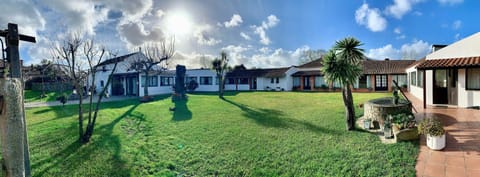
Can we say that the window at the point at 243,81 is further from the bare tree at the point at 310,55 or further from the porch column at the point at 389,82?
the porch column at the point at 389,82

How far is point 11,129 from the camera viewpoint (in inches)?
103

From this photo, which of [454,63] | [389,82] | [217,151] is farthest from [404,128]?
[389,82]

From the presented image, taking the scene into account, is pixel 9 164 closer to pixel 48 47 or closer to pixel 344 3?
pixel 48 47

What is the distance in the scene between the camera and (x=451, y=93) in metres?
11.6

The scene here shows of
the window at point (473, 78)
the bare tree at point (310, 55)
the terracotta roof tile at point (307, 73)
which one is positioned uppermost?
the bare tree at point (310, 55)

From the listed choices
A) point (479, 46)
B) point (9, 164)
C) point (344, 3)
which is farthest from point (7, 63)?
point (479, 46)

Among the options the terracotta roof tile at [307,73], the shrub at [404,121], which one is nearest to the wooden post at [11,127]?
the shrub at [404,121]

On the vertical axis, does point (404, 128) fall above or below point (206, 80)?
below

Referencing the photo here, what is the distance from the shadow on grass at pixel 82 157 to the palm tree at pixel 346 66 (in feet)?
24.8

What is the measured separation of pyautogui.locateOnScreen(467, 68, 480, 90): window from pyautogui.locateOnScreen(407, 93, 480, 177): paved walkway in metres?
3.91

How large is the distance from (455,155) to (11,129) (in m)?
8.32

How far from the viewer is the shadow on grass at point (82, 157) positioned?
5502mm

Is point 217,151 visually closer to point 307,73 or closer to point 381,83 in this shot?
point 381,83

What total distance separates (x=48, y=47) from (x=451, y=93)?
2042 cm
